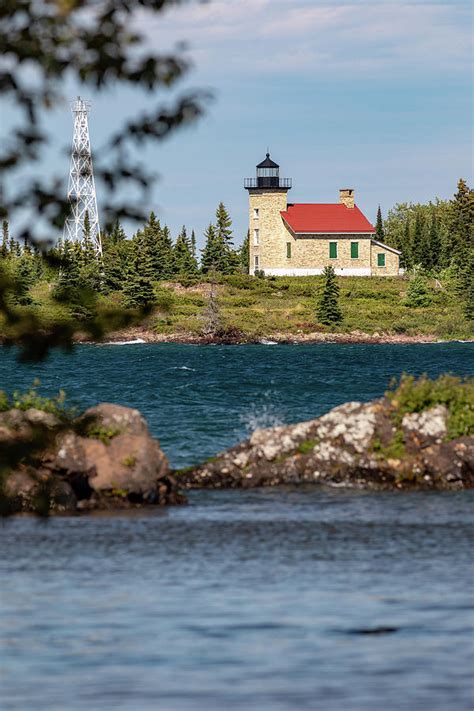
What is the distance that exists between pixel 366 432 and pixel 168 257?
11812 centimetres

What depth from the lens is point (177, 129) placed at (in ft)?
24.4

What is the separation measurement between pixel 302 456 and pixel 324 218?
4222 inches

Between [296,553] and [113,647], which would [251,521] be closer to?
[296,553]

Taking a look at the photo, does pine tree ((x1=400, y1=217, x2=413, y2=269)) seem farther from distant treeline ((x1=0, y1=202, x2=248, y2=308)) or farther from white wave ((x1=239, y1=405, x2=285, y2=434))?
white wave ((x1=239, y1=405, x2=285, y2=434))

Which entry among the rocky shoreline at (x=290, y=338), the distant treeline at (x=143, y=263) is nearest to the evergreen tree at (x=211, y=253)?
the distant treeline at (x=143, y=263)

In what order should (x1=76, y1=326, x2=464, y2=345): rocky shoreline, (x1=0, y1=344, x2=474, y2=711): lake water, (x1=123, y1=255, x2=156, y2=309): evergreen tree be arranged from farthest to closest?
(x1=123, y1=255, x2=156, y2=309): evergreen tree
(x1=76, y1=326, x2=464, y2=345): rocky shoreline
(x1=0, y1=344, x2=474, y2=711): lake water

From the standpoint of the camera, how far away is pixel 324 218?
420 ft

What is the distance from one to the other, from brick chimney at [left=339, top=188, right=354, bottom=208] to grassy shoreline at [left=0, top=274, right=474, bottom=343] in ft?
26.6

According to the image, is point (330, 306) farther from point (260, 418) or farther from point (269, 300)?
point (260, 418)

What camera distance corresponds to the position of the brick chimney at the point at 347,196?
433 ft

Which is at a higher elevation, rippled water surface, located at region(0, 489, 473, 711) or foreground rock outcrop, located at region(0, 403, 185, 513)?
foreground rock outcrop, located at region(0, 403, 185, 513)

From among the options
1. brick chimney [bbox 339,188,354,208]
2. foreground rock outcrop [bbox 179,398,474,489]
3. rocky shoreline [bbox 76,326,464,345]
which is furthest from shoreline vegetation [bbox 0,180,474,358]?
foreground rock outcrop [bbox 179,398,474,489]

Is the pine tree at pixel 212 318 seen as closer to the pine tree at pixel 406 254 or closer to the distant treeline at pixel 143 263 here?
the distant treeline at pixel 143 263

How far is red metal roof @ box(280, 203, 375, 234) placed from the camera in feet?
413
